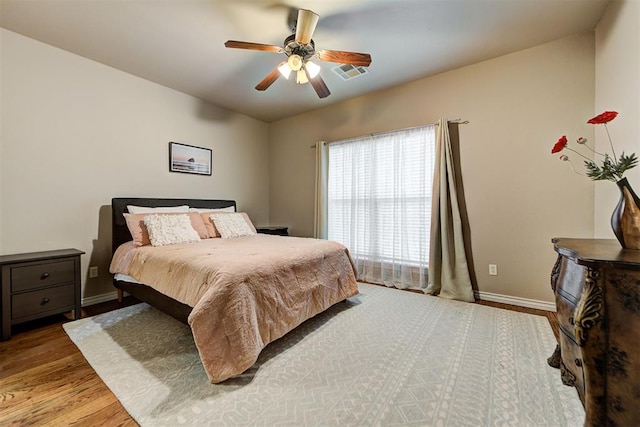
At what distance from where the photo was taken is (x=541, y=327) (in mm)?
2195

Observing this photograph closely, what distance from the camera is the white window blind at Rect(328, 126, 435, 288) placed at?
324cm

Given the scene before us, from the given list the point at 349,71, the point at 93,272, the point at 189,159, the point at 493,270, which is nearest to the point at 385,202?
the point at 493,270

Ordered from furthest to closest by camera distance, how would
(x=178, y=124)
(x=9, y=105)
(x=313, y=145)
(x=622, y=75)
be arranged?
(x=313, y=145) < (x=178, y=124) < (x=9, y=105) < (x=622, y=75)

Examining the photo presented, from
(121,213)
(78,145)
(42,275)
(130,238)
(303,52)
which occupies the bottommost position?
(42,275)

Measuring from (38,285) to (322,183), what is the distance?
129 inches

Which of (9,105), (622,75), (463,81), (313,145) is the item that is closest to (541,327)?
(622,75)

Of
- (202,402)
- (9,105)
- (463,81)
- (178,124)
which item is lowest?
(202,402)

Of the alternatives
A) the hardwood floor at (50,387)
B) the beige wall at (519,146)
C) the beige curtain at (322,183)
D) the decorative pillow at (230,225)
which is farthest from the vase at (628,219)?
the decorative pillow at (230,225)

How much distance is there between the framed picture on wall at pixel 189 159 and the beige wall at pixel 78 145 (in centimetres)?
8

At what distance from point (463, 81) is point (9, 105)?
15.0 ft

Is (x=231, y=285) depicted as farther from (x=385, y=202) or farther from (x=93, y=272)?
(x=385, y=202)

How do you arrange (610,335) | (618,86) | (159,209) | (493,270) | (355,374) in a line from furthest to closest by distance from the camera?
(159,209), (493,270), (618,86), (355,374), (610,335)

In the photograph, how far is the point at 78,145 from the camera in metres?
2.74

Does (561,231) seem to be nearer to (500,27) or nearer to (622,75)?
(622,75)
